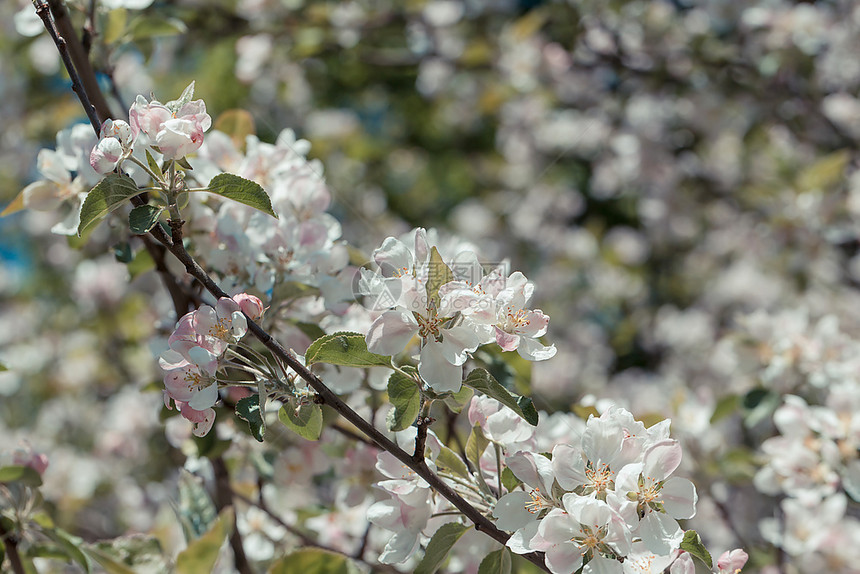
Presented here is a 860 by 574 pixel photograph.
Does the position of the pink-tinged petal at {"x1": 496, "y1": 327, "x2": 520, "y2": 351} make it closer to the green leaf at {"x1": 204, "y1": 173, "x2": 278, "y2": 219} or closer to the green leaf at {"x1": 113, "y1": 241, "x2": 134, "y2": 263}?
the green leaf at {"x1": 204, "y1": 173, "x2": 278, "y2": 219}

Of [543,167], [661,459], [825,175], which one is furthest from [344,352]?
[543,167]

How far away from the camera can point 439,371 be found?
0.86m

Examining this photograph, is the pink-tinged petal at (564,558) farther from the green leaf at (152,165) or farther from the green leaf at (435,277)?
the green leaf at (152,165)

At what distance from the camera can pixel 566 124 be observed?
420 cm

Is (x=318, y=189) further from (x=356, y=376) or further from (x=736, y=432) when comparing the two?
(x=736, y=432)

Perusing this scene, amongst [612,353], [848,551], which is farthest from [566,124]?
[848,551]

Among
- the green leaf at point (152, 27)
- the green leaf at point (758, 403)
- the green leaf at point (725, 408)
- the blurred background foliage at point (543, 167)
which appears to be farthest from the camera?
the blurred background foliage at point (543, 167)

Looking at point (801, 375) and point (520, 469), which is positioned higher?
point (520, 469)

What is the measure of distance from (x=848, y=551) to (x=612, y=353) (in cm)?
275

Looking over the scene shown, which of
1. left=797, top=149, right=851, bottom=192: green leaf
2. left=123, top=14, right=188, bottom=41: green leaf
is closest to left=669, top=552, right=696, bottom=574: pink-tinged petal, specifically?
left=123, top=14, right=188, bottom=41: green leaf

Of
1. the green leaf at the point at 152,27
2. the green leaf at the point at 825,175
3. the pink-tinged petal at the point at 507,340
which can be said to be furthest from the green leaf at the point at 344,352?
the green leaf at the point at 825,175

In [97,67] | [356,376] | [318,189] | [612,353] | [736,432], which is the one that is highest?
[97,67]

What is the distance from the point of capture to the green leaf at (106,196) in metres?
0.85

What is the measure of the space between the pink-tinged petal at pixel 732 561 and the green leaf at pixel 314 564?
0.52 metres
